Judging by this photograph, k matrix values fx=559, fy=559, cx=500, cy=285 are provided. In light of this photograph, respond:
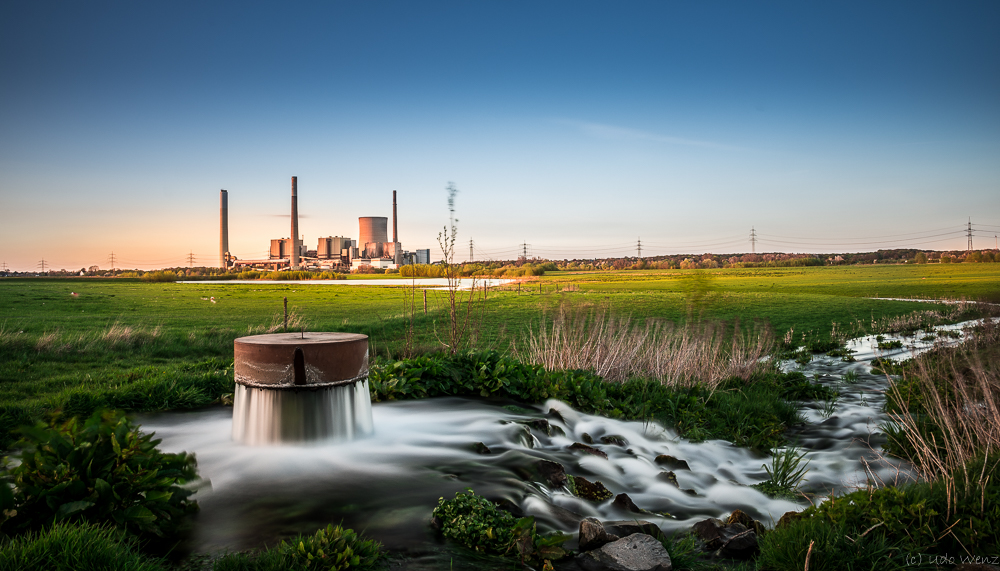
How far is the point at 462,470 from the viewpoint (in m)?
6.31

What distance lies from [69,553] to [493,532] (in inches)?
111

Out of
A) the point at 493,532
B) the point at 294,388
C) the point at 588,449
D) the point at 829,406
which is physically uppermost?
the point at 294,388

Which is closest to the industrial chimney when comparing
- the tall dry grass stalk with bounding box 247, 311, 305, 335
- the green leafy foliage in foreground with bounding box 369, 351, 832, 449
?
the tall dry grass stalk with bounding box 247, 311, 305, 335

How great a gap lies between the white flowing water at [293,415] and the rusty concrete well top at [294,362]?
12 centimetres

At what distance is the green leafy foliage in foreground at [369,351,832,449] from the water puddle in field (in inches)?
14.2

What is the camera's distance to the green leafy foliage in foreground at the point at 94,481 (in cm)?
402

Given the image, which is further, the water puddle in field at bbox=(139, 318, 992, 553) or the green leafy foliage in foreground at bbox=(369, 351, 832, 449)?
the green leafy foliage in foreground at bbox=(369, 351, 832, 449)

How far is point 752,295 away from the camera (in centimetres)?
4175

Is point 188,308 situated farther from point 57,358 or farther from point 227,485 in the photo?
point 227,485

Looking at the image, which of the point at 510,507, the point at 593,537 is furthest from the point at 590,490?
the point at 593,537

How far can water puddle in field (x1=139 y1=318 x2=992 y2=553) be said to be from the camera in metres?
5.05

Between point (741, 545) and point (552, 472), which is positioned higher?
point (552, 472)

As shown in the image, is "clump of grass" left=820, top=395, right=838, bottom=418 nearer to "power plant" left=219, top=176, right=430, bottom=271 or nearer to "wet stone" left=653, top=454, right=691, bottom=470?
"wet stone" left=653, top=454, right=691, bottom=470

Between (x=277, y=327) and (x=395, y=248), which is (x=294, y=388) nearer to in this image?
(x=277, y=327)
